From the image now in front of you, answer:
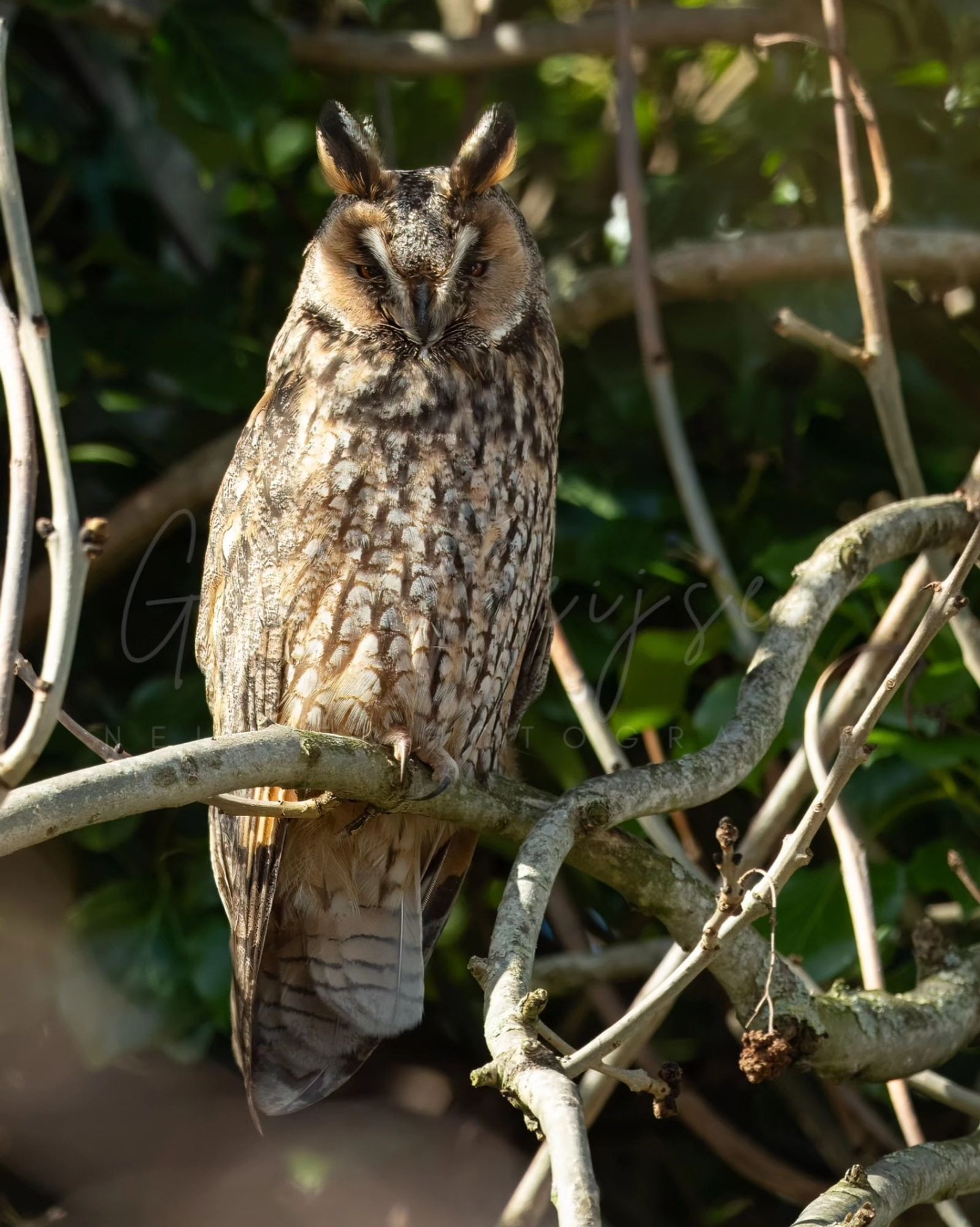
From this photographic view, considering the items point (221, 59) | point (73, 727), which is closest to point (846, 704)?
point (73, 727)

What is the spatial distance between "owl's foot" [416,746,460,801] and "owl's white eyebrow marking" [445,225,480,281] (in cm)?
66

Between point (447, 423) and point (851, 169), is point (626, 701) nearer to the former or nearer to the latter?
point (447, 423)

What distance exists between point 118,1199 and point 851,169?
2.25 metres

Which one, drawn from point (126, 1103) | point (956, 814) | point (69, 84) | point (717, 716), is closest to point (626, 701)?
point (717, 716)

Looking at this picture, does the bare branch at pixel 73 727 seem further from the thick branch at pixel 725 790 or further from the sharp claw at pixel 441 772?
the sharp claw at pixel 441 772

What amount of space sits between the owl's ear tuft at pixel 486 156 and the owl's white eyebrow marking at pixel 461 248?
0.06m

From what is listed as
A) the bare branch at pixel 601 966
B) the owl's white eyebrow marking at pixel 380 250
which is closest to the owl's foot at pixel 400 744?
the owl's white eyebrow marking at pixel 380 250

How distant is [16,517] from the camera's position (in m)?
1.13

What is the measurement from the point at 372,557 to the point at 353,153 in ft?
1.93

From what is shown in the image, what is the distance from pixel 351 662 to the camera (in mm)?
2078

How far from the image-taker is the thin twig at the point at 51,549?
3.64 ft

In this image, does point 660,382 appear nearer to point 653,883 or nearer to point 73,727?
point 653,883

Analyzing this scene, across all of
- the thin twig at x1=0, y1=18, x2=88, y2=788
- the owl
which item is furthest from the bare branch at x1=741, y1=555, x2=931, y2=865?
the thin twig at x1=0, y1=18, x2=88, y2=788

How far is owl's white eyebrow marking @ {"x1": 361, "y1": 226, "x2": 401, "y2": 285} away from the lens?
6.83 ft
